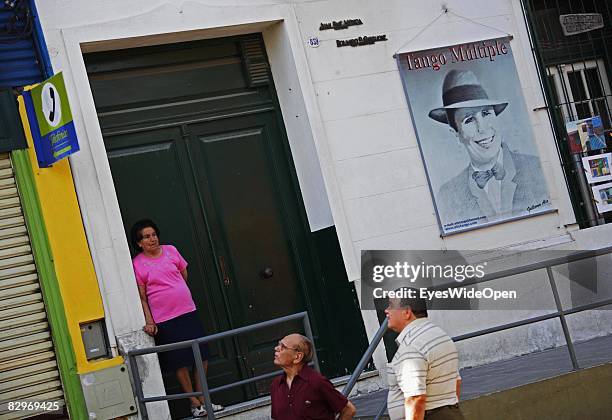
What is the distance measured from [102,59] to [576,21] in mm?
5274

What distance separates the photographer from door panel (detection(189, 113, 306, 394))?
1048 cm

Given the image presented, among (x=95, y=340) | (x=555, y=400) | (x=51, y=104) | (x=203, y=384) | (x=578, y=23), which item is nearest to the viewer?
(x=203, y=384)

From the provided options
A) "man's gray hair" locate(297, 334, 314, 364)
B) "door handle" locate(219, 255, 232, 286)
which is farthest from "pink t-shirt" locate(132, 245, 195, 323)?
"man's gray hair" locate(297, 334, 314, 364)

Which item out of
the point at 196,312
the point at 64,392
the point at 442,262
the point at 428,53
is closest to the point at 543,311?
the point at 442,262

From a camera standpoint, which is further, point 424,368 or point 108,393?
point 108,393

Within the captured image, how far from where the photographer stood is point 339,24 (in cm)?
1087

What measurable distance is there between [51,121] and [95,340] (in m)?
1.86

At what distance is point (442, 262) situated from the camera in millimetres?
10961

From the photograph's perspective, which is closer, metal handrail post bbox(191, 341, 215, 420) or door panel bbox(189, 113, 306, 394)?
metal handrail post bbox(191, 341, 215, 420)

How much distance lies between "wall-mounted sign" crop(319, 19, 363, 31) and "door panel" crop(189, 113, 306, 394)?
1.02m

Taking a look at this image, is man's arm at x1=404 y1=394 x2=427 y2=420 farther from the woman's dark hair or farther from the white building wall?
the white building wall

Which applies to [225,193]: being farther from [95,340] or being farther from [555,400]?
[555,400]

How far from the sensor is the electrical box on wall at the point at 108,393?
9133mm

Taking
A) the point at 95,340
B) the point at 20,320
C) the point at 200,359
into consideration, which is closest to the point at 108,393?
the point at 95,340
